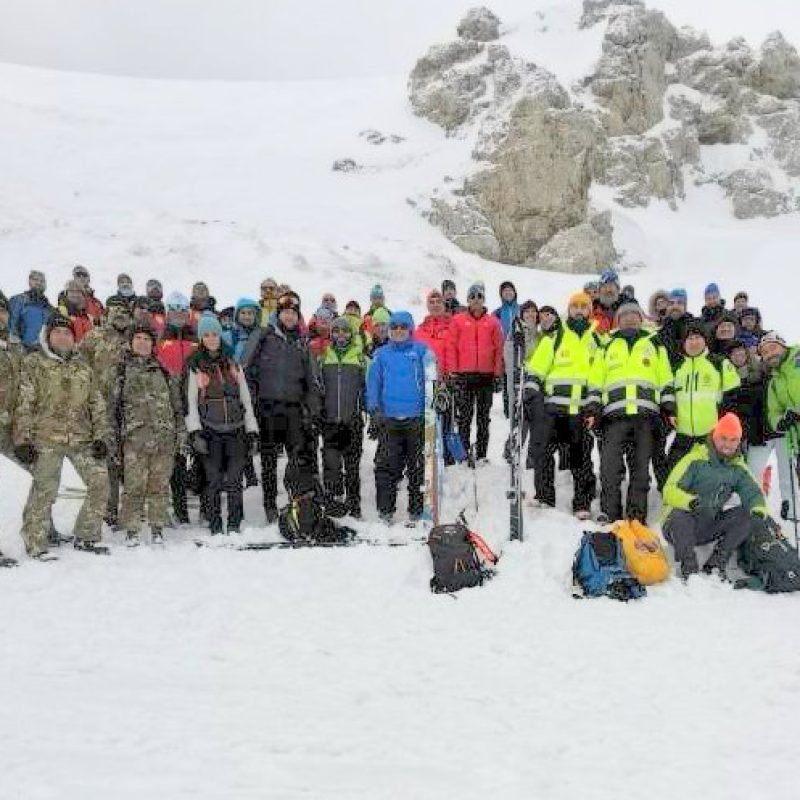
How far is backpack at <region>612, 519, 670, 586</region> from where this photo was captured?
21.0 feet

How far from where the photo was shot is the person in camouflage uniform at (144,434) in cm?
761

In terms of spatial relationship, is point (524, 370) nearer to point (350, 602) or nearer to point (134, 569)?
point (350, 602)

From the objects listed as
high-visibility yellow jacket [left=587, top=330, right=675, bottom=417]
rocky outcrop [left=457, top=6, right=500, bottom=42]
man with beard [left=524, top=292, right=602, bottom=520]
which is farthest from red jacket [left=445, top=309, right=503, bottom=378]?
rocky outcrop [left=457, top=6, right=500, bottom=42]

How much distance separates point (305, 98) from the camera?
166 ft

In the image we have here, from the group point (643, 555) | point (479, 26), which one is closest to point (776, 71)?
point (479, 26)

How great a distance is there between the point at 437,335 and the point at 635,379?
316 cm

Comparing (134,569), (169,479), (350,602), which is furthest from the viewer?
(169,479)

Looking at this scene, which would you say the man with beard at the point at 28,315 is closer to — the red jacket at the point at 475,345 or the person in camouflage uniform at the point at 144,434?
the person in camouflage uniform at the point at 144,434

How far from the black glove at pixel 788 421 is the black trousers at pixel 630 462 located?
1.52 m

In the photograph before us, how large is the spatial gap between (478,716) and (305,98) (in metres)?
51.9

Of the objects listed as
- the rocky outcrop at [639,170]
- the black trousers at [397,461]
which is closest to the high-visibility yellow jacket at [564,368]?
the black trousers at [397,461]

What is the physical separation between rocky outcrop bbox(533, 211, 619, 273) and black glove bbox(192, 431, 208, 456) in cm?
2700

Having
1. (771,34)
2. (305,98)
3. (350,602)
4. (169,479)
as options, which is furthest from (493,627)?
(771,34)

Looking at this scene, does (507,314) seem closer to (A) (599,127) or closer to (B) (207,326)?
(B) (207,326)
